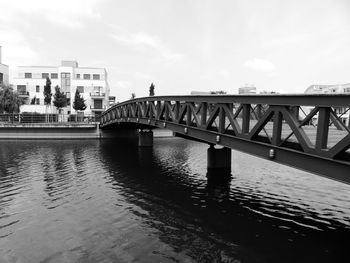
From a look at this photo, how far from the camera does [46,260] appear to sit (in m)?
9.75

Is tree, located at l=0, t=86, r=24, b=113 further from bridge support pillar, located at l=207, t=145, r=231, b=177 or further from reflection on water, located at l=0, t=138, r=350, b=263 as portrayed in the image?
bridge support pillar, located at l=207, t=145, r=231, b=177

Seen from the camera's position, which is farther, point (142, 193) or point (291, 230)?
point (142, 193)

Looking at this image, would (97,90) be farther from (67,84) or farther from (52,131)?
(52,131)

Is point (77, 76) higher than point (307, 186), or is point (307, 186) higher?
point (77, 76)

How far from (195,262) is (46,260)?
4.75 m

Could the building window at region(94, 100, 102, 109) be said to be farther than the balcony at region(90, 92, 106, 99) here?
Yes

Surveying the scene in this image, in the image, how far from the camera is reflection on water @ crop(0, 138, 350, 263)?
34.2 ft

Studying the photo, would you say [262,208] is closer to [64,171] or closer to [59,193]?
[59,193]

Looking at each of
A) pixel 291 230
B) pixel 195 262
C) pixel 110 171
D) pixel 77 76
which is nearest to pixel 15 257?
pixel 195 262

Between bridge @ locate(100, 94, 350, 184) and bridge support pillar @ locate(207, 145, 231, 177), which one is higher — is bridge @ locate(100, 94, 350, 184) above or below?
above

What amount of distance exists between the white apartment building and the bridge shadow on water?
6822 centimetres

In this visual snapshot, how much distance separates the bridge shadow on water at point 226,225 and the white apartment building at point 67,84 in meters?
68.2

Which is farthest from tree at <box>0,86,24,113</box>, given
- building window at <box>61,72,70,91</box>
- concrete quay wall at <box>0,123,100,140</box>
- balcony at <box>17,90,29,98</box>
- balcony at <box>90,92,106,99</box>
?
balcony at <box>90,92,106,99</box>

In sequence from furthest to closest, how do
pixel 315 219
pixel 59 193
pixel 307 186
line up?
1. pixel 307 186
2. pixel 59 193
3. pixel 315 219
